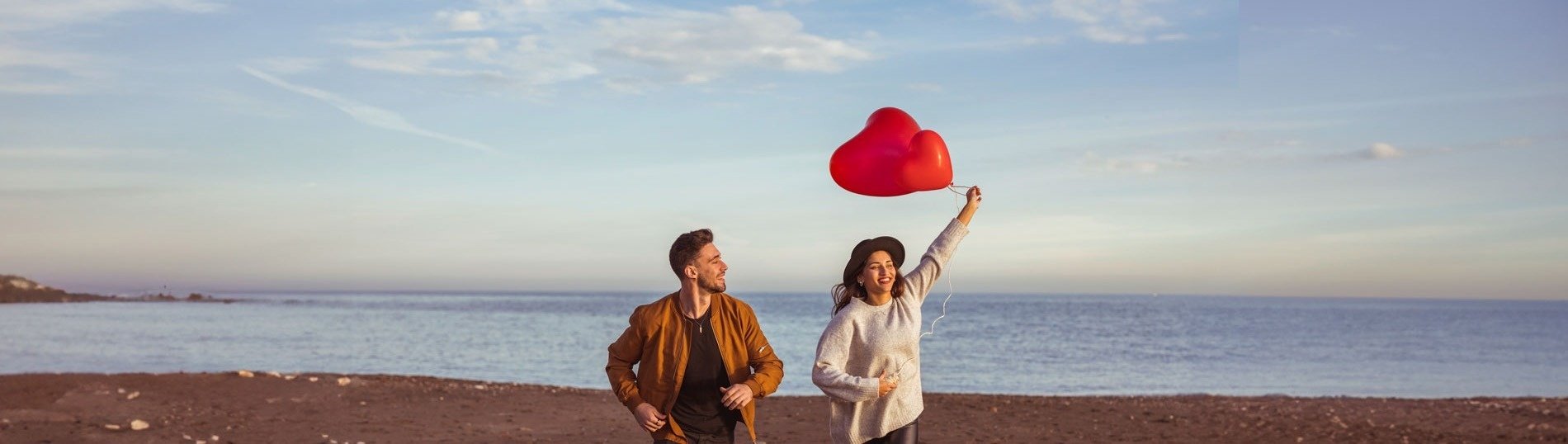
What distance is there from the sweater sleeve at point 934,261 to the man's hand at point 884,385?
39cm

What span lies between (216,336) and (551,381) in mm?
15002

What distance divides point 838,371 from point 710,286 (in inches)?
24.4

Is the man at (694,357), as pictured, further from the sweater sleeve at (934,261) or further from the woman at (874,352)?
the sweater sleeve at (934,261)

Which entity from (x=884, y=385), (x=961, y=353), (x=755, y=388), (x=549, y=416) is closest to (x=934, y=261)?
(x=884, y=385)

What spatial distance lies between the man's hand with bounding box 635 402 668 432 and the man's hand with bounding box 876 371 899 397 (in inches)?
34.1

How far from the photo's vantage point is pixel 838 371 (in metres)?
4.80

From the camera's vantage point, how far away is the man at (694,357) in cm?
479

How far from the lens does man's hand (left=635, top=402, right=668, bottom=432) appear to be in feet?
15.6

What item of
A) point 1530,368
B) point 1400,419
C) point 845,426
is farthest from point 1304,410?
point 1530,368

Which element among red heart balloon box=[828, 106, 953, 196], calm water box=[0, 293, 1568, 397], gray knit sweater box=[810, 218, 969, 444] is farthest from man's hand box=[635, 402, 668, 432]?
calm water box=[0, 293, 1568, 397]

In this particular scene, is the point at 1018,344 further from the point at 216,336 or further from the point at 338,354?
the point at 216,336

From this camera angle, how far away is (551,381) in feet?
62.4

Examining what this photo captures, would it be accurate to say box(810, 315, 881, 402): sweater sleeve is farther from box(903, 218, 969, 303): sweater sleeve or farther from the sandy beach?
the sandy beach

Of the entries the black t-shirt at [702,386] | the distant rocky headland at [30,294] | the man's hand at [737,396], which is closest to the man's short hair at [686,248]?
the black t-shirt at [702,386]
